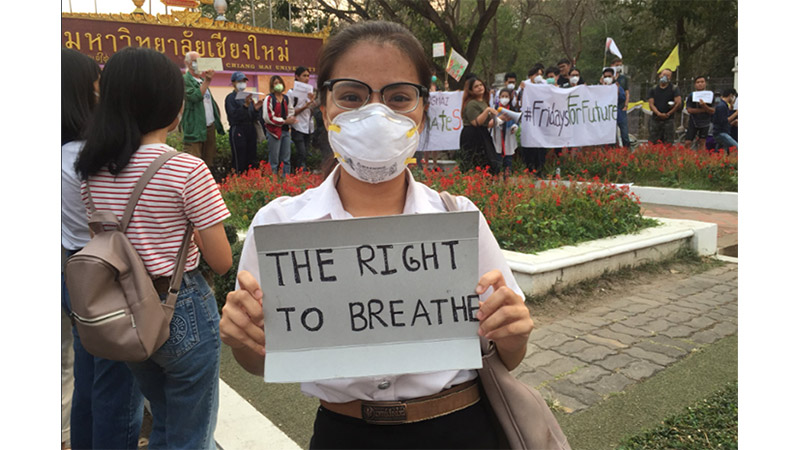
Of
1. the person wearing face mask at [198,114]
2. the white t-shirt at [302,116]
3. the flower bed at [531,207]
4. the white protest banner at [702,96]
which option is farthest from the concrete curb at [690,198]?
the person wearing face mask at [198,114]

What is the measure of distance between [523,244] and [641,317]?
131 centimetres

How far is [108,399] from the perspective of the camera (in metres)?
2.34

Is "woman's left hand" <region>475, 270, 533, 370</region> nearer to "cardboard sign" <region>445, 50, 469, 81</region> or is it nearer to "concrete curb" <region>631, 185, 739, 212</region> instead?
"concrete curb" <region>631, 185, 739, 212</region>

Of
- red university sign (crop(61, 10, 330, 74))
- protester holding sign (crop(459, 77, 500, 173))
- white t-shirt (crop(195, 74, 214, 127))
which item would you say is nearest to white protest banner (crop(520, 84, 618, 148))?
protester holding sign (crop(459, 77, 500, 173))

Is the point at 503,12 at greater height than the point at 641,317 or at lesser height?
greater

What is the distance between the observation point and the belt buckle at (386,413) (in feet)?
4.79

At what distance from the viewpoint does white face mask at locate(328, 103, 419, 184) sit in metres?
1.61

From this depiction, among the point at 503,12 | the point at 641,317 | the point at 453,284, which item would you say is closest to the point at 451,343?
the point at 453,284

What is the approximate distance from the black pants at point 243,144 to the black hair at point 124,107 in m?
8.51

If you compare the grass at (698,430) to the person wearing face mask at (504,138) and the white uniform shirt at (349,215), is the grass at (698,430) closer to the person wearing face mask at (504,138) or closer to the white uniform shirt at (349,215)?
the white uniform shirt at (349,215)

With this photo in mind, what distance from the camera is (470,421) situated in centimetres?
152

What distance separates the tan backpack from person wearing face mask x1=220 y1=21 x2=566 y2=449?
55 centimetres

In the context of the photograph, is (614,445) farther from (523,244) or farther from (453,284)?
(523,244)

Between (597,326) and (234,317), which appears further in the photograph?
(597,326)
